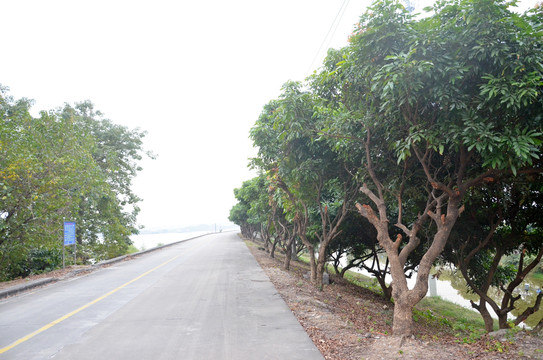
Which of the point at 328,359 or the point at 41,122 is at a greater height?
the point at 41,122

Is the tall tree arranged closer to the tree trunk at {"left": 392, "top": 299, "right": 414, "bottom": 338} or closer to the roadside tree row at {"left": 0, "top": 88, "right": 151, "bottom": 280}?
the tree trunk at {"left": 392, "top": 299, "right": 414, "bottom": 338}

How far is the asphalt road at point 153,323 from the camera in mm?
5125

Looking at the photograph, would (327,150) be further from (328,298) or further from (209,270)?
(209,270)

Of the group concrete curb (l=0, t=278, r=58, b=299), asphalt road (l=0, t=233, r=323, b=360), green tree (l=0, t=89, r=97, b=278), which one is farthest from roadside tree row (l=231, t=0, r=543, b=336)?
green tree (l=0, t=89, r=97, b=278)

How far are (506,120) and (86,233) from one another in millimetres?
26044

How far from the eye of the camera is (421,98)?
19.9ft

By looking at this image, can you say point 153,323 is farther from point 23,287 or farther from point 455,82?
point 455,82

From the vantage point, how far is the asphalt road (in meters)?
5.12

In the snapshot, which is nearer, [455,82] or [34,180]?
[455,82]

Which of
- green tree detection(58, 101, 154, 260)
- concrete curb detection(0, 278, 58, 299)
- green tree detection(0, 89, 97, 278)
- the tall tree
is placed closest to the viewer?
the tall tree

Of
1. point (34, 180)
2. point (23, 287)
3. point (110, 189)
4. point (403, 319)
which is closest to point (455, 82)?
point (403, 319)

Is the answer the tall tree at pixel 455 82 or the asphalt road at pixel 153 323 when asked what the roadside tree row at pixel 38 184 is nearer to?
the asphalt road at pixel 153 323

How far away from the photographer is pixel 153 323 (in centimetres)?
661

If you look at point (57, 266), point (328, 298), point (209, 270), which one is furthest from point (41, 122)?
point (328, 298)
